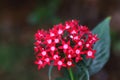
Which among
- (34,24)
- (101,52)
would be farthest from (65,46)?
(34,24)

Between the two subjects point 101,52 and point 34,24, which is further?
point 34,24

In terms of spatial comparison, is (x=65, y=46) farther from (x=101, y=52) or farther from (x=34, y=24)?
(x=34, y=24)

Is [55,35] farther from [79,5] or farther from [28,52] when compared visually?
[79,5]

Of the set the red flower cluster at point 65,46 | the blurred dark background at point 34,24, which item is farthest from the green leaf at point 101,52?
the blurred dark background at point 34,24

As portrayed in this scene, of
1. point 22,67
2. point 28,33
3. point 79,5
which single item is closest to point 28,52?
point 22,67

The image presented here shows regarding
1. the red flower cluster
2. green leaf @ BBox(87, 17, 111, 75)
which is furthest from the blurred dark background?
the red flower cluster
